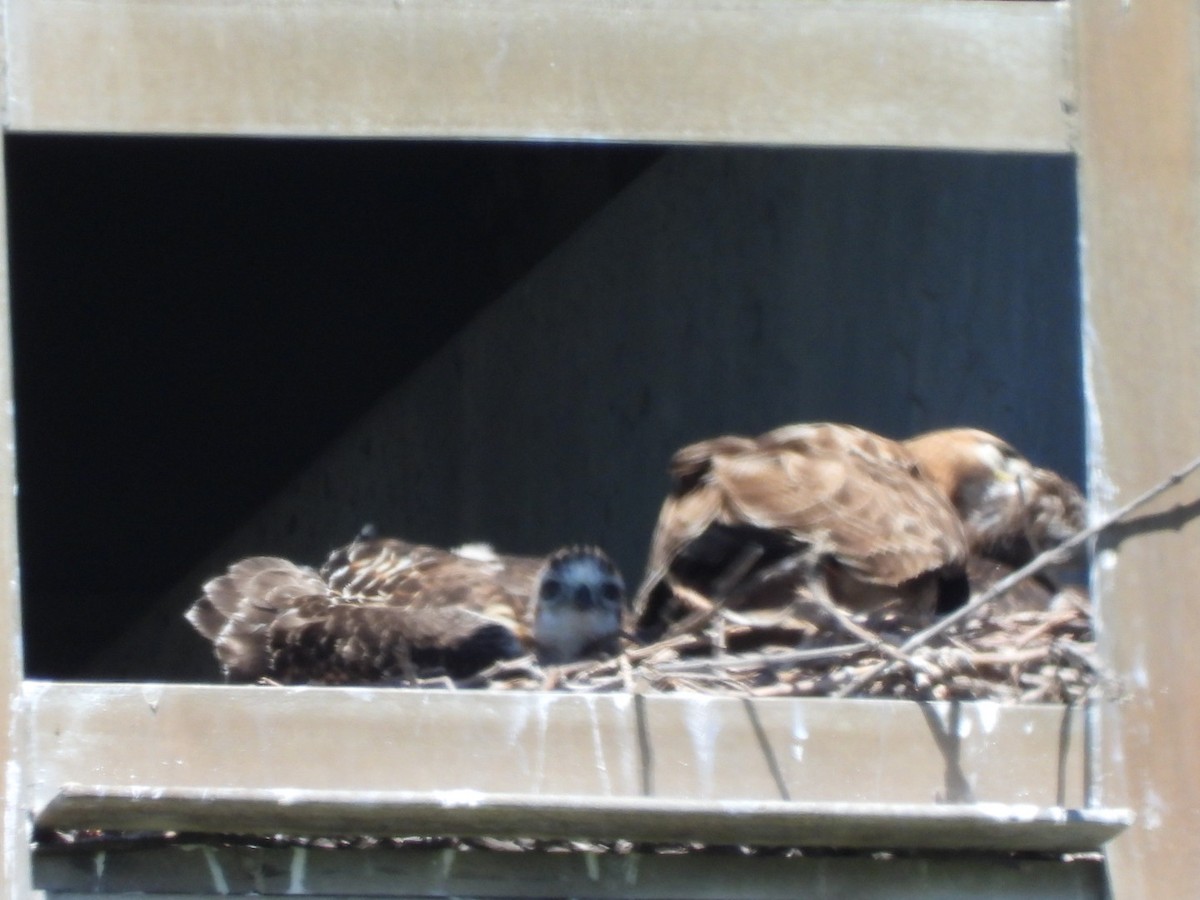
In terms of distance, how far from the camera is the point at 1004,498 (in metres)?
4.91

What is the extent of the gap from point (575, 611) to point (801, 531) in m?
0.67

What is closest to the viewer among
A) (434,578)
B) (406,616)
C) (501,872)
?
(501,872)

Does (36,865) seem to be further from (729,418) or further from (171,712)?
(729,418)

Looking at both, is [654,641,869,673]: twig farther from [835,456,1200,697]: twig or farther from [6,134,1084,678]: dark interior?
[6,134,1084,678]: dark interior

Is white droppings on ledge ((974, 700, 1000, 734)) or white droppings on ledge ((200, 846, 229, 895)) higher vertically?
white droppings on ledge ((974, 700, 1000, 734))

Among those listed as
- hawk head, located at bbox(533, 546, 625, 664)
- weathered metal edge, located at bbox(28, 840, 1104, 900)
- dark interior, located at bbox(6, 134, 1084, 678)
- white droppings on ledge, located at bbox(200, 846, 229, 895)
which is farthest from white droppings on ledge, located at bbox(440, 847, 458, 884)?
dark interior, located at bbox(6, 134, 1084, 678)

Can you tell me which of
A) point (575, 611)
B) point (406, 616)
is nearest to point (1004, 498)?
point (575, 611)

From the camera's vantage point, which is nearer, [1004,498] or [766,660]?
[766,660]

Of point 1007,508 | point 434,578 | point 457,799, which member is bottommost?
point 457,799

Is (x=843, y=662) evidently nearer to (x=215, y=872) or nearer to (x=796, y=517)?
(x=796, y=517)

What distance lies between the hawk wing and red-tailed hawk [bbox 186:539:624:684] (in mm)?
Result: 233

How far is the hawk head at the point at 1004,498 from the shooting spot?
4859 mm

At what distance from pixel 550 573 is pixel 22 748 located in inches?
59.1

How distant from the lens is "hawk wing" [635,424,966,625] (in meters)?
3.90
